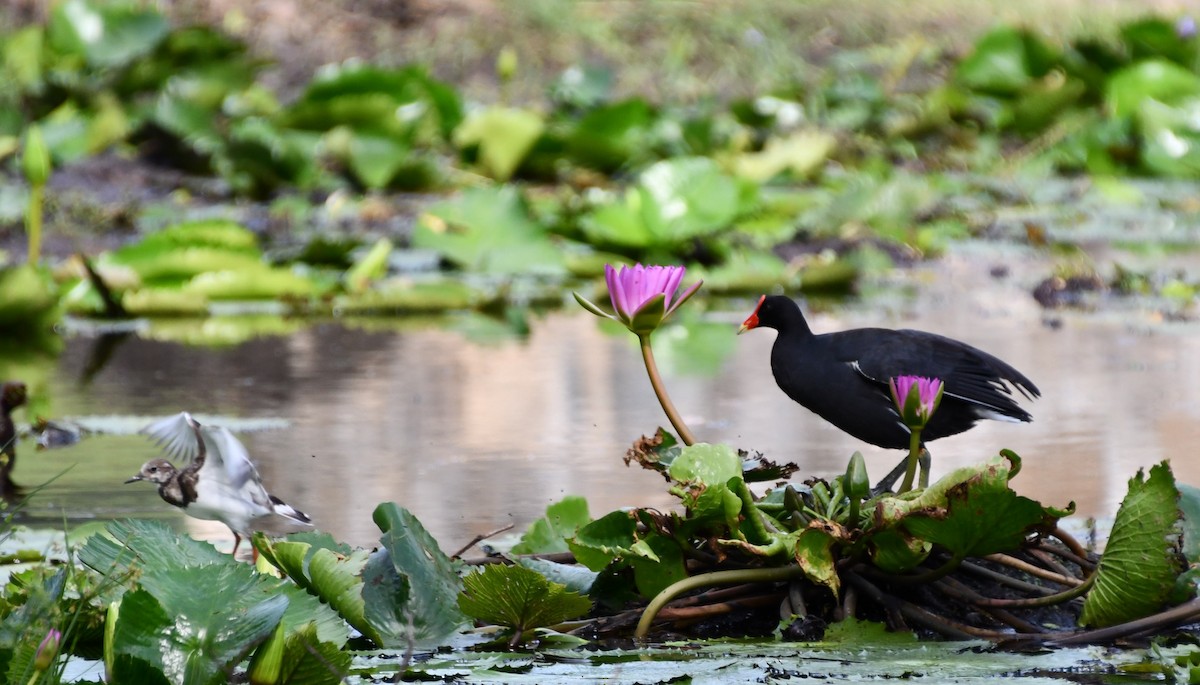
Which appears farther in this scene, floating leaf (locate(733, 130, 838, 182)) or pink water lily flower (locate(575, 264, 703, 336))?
floating leaf (locate(733, 130, 838, 182))

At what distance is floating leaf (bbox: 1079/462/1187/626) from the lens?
237cm

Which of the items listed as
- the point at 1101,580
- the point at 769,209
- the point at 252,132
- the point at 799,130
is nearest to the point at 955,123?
the point at 799,130

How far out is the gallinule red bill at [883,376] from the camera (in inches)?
114

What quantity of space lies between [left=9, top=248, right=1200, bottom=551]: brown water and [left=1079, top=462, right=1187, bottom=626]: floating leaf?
96 centimetres

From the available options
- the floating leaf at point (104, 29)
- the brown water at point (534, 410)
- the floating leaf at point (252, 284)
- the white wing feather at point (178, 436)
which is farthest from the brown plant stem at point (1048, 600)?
the floating leaf at point (104, 29)

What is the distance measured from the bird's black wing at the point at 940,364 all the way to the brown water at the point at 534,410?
0.59 m

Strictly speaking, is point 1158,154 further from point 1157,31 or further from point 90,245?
point 90,245

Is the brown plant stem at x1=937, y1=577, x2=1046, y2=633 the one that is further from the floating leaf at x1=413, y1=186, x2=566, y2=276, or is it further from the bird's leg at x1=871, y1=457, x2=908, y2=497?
the floating leaf at x1=413, y1=186, x2=566, y2=276

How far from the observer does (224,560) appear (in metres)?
2.42

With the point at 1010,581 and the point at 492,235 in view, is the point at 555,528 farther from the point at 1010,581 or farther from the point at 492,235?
the point at 492,235

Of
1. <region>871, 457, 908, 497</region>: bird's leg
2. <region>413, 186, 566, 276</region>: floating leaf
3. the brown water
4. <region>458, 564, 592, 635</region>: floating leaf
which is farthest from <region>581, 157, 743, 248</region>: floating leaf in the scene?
<region>458, 564, 592, 635</region>: floating leaf

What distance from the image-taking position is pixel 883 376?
2.86 m

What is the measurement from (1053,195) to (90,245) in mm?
5141

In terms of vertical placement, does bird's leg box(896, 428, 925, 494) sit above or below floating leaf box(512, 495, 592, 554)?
above
